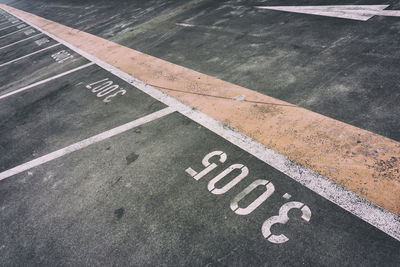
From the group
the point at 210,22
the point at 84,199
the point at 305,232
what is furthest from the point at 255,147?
the point at 210,22

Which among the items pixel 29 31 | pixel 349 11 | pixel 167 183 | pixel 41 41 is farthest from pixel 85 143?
pixel 29 31

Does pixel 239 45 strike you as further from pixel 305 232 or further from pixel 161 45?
pixel 305 232

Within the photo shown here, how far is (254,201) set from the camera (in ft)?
9.95

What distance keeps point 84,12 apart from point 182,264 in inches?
632

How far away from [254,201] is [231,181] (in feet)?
1.33

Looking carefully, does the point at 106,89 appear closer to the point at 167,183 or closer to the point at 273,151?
the point at 167,183

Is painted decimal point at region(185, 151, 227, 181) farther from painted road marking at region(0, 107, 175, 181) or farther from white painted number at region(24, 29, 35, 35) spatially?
white painted number at region(24, 29, 35, 35)

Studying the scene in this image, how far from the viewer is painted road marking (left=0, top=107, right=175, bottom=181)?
4586mm

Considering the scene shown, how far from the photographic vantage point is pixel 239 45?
6602 mm

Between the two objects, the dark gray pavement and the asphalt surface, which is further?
the dark gray pavement

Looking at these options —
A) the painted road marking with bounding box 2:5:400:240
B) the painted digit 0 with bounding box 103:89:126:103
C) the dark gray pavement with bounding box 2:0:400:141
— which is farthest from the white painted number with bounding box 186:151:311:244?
the painted digit 0 with bounding box 103:89:126:103

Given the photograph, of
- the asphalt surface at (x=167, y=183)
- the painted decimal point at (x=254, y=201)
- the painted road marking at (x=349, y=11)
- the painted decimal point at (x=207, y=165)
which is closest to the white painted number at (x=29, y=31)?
the asphalt surface at (x=167, y=183)

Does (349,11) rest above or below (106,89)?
above

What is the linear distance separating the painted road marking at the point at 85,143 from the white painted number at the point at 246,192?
1.56 m
